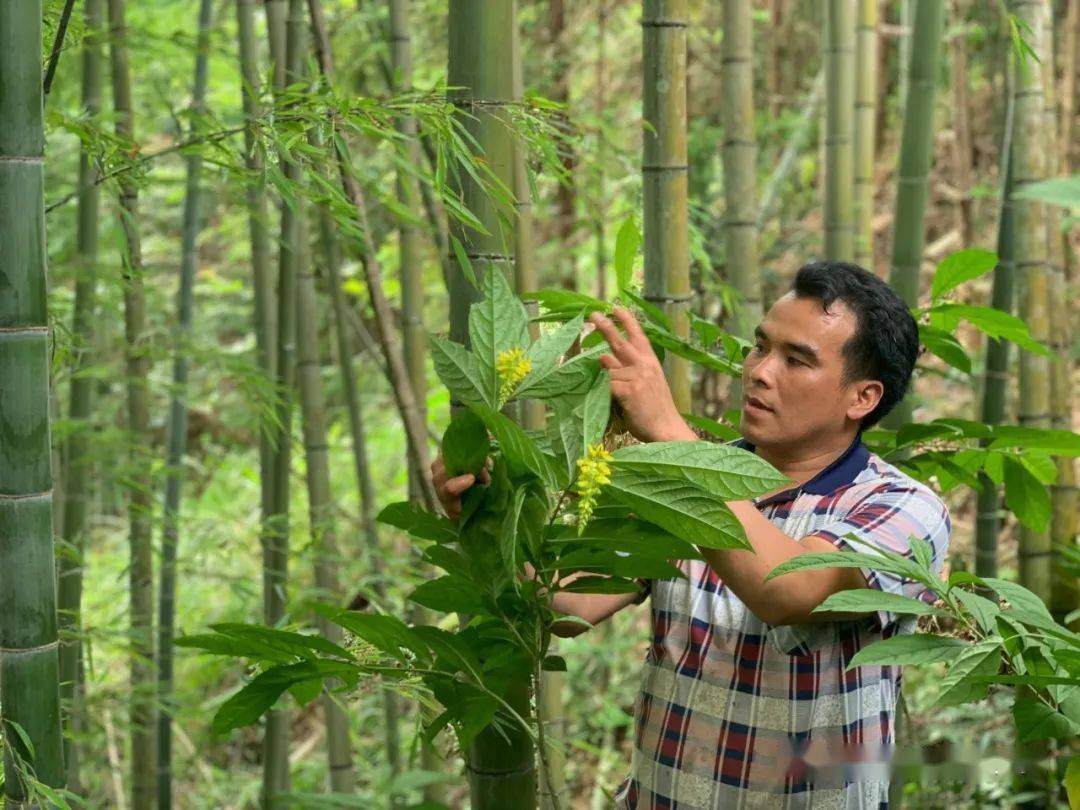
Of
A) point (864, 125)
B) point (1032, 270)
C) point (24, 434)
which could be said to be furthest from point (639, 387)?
point (864, 125)

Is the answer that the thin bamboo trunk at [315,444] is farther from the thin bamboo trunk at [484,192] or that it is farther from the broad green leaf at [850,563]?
the broad green leaf at [850,563]

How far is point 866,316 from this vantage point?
5.19 feet

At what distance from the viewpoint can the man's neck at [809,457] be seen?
161cm

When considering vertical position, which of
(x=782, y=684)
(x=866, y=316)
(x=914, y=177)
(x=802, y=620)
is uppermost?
(x=914, y=177)

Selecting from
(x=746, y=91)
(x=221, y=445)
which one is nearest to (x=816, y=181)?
(x=221, y=445)

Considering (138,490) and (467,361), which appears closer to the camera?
(467,361)

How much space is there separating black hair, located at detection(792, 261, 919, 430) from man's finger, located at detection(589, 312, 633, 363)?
1.32ft

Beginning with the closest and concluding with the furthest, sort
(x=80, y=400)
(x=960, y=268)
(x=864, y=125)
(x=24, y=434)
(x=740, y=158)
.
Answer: (x=24, y=434)
(x=960, y=268)
(x=740, y=158)
(x=80, y=400)
(x=864, y=125)

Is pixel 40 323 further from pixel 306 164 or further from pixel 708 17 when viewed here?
pixel 708 17

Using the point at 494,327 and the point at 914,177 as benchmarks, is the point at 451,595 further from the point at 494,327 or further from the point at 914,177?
the point at 914,177

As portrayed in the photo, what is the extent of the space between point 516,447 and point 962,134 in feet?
16.9

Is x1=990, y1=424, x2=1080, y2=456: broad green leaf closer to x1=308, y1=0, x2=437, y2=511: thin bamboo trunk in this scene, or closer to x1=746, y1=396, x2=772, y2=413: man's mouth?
x1=746, y1=396, x2=772, y2=413: man's mouth

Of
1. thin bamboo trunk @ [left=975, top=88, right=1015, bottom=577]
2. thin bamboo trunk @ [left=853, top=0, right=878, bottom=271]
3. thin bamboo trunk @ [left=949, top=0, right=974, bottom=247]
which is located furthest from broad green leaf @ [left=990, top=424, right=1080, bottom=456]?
thin bamboo trunk @ [left=949, top=0, right=974, bottom=247]

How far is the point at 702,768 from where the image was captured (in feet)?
5.07
